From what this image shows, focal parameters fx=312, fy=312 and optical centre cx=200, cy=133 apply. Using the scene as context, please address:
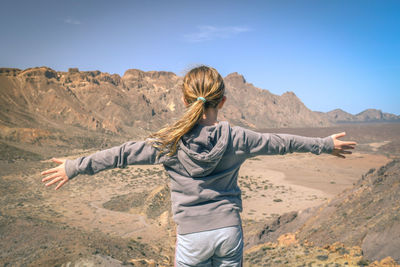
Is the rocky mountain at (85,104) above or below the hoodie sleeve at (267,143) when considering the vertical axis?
above

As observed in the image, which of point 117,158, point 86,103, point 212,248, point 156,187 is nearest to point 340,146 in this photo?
point 212,248

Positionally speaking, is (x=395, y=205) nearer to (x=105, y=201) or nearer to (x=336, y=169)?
(x=105, y=201)

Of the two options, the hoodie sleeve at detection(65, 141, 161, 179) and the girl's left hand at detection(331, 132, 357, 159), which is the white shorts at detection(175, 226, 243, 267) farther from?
the girl's left hand at detection(331, 132, 357, 159)

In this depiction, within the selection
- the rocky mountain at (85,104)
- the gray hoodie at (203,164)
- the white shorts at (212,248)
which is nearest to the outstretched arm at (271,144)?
the gray hoodie at (203,164)

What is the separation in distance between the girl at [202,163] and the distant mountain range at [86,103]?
141ft

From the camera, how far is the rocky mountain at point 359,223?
18.9 feet

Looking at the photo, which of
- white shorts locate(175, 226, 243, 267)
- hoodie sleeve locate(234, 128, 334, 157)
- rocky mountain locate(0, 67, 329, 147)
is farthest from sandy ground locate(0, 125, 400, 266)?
rocky mountain locate(0, 67, 329, 147)

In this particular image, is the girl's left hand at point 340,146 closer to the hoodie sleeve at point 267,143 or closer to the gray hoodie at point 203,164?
the hoodie sleeve at point 267,143

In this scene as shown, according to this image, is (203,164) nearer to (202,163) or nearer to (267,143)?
(202,163)

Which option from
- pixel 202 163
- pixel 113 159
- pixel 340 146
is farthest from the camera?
pixel 340 146

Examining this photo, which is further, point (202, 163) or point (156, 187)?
point (156, 187)

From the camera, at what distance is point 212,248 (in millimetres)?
1771

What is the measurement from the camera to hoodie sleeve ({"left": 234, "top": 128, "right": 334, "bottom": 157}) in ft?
5.90

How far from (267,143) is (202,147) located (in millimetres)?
387
